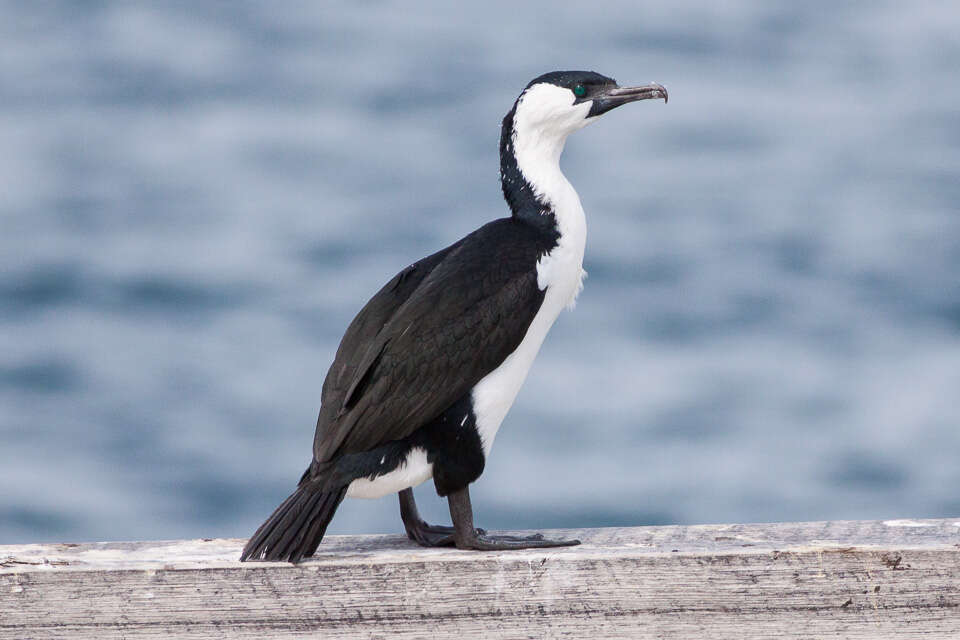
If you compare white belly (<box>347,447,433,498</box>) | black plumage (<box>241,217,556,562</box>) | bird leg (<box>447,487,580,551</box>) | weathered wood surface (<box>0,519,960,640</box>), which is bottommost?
weathered wood surface (<box>0,519,960,640</box>)

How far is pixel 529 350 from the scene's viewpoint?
3.35 meters

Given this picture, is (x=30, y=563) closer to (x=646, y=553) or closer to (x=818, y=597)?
(x=646, y=553)

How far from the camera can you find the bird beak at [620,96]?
3.51m

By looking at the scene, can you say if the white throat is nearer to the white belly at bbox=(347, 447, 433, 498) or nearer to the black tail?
the white belly at bbox=(347, 447, 433, 498)

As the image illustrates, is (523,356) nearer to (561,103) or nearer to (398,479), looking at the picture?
(398,479)

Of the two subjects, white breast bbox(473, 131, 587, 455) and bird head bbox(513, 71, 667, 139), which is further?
bird head bbox(513, 71, 667, 139)

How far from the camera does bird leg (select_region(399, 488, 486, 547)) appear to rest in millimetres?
3295

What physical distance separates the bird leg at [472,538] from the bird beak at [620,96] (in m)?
1.04

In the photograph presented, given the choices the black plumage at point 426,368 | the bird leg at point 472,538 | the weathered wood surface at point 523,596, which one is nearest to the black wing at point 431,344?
the black plumage at point 426,368

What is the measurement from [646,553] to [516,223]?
3.15 feet

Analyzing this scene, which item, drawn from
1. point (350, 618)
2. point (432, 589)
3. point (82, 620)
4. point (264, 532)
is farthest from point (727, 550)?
point (82, 620)

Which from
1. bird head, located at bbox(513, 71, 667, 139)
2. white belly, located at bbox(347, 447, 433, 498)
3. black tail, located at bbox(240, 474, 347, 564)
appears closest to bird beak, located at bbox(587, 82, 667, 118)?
bird head, located at bbox(513, 71, 667, 139)

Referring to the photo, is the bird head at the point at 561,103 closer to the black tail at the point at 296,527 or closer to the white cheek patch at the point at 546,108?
the white cheek patch at the point at 546,108

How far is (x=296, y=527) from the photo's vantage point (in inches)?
117
